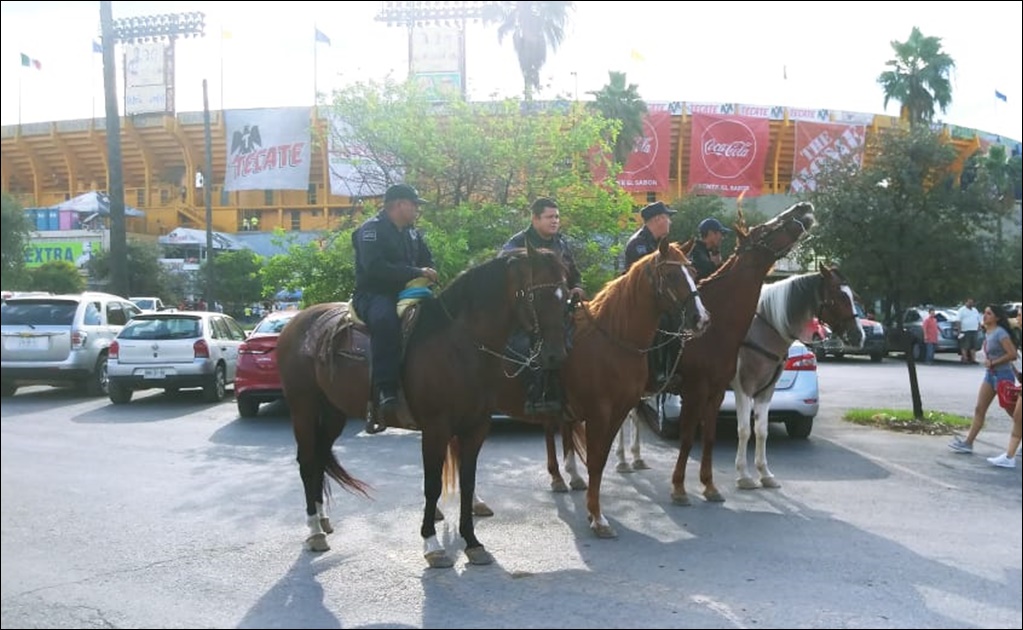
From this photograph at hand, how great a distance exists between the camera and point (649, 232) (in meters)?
6.62

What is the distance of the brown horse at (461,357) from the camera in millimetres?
4844

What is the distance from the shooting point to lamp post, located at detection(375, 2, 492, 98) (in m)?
13.1

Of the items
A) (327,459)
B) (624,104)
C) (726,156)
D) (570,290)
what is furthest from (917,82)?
(624,104)

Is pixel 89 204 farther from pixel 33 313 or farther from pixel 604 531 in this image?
pixel 604 531

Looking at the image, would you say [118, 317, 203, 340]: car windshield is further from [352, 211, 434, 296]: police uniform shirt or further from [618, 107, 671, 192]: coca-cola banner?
[618, 107, 671, 192]: coca-cola banner

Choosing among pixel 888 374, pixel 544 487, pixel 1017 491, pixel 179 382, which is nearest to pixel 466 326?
pixel 544 487

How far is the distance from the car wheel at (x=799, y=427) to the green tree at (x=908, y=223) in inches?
60.5

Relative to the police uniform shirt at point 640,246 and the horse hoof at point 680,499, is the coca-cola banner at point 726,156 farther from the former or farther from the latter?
the horse hoof at point 680,499

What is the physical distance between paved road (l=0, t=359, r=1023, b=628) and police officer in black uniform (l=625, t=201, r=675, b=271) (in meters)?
2.15

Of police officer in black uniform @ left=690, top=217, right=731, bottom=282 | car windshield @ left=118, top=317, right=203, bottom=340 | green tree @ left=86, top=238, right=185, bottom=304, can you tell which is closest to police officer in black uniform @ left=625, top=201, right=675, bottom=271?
police officer in black uniform @ left=690, top=217, right=731, bottom=282

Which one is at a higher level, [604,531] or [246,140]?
[246,140]

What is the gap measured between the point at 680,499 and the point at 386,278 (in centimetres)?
318

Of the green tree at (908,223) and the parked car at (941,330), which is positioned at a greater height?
the green tree at (908,223)

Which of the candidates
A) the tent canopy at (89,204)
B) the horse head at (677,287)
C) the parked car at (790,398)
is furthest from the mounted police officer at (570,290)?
the tent canopy at (89,204)
